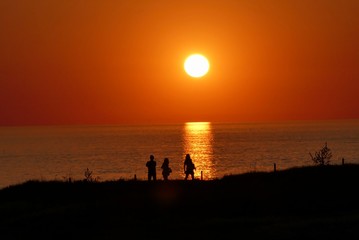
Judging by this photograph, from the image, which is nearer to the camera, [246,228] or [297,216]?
[246,228]

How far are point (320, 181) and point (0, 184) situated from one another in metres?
77.1

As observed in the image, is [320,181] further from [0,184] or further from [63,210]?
[0,184]

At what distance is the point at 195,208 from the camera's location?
37719 mm

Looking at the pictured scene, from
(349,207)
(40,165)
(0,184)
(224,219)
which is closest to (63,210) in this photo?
(224,219)

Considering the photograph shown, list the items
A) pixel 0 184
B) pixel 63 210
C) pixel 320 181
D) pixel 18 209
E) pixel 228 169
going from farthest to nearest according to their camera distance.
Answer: pixel 228 169
pixel 0 184
pixel 320 181
pixel 18 209
pixel 63 210

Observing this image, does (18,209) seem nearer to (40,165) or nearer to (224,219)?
(224,219)

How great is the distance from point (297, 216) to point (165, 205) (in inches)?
335

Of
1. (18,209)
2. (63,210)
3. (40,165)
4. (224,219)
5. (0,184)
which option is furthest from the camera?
(40,165)

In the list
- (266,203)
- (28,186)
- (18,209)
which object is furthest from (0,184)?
(266,203)

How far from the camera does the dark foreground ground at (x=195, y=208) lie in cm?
3147

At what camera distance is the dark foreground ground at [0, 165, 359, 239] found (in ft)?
103

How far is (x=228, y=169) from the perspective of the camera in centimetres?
12738

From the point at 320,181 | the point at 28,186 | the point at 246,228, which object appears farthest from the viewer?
the point at 28,186

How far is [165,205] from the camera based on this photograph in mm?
38375
